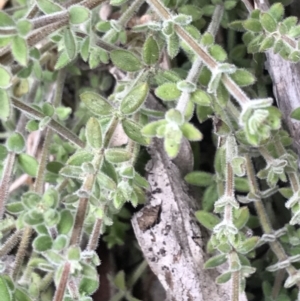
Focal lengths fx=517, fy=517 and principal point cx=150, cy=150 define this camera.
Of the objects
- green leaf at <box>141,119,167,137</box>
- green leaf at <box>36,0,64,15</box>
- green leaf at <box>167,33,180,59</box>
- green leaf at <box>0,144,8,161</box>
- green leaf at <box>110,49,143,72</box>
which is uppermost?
green leaf at <box>36,0,64,15</box>

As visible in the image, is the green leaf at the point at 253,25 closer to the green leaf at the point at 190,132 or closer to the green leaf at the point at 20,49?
the green leaf at the point at 190,132

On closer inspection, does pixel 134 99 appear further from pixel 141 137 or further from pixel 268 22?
pixel 268 22

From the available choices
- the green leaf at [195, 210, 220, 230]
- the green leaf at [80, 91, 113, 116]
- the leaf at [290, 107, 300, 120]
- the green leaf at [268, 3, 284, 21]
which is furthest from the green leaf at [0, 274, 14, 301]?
the green leaf at [268, 3, 284, 21]

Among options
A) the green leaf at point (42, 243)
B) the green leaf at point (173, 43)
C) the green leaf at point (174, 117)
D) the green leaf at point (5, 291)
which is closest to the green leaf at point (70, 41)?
the green leaf at point (173, 43)

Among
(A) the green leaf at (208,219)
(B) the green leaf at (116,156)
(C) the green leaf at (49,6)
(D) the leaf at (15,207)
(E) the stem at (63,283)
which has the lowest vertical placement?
(A) the green leaf at (208,219)

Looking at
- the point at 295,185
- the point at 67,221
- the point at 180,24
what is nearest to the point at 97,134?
the point at 67,221

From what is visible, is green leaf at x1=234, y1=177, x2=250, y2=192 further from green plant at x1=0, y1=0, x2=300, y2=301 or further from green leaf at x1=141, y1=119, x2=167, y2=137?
green leaf at x1=141, y1=119, x2=167, y2=137

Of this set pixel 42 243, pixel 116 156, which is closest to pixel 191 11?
pixel 116 156

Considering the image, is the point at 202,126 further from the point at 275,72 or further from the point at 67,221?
the point at 67,221

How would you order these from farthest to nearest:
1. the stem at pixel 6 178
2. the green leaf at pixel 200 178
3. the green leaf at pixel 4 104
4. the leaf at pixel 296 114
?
the green leaf at pixel 200 178, the leaf at pixel 296 114, the stem at pixel 6 178, the green leaf at pixel 4 104
